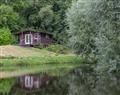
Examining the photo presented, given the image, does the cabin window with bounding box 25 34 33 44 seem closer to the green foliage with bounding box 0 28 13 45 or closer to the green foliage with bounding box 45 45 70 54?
the green foliage with bounding box 0 28 13 45

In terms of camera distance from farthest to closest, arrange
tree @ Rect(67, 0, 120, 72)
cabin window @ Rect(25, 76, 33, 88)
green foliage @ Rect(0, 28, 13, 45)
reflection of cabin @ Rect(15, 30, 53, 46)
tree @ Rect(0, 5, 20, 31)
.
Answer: tree @ Rect(0, 5, 20, 31)
reflection of cabin @ Rect(15, 30, 53, 46)
green foliage @ Rect(0, 28, 13, 45)
cabin window @ Rect(25, 76, 33, 88)
tree @ Rect(67, 0, 120, 72)

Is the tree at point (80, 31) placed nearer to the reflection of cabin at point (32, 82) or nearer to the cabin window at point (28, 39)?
the reflection of cabin at point (32, 82)

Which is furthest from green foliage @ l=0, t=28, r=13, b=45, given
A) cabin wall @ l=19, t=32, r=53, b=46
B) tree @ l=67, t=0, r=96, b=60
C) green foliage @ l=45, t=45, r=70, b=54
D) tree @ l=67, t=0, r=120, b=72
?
tree @ l=67, t=0, r=120, b=72

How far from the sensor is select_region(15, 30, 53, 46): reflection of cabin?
239 ft

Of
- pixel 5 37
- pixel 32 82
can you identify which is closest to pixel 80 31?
pixel 32 82

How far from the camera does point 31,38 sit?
7294 centimetres

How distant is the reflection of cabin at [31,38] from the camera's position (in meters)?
72.8

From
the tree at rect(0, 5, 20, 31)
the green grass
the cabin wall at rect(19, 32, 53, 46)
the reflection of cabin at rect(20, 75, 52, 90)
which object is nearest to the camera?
the reflection of cabin at rect(20, 75, 52, 90)

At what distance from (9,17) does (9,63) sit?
27.2m

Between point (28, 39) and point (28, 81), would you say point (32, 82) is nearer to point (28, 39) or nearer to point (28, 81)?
point (28, 81)

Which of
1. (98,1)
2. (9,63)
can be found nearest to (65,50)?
(9,63)

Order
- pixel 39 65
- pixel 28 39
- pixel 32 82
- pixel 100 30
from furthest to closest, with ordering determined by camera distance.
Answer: pixel 28 39 → pixel 39 65 → pixel 32 82 → pixel 100 30

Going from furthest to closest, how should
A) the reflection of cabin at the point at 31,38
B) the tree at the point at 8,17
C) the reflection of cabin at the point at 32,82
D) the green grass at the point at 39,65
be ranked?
the tree at the point at 8,17
the reflection of cabin at the point at 31,38
the green grass at the point at 39,65
the reflection of cabin at the point at 32,82

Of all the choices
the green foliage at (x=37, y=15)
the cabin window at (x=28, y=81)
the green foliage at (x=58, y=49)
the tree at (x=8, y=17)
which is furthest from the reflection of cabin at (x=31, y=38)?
the cabin window at (x=28, y=81)
